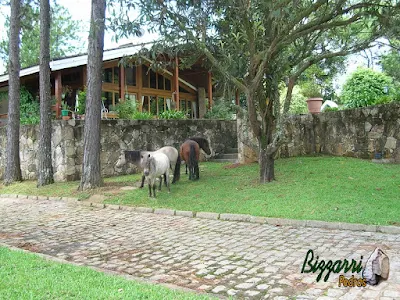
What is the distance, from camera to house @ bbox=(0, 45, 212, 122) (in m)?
16.7

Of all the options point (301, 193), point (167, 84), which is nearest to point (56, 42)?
point (167, 84)

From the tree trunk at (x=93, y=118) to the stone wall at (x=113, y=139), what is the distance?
7.77ft

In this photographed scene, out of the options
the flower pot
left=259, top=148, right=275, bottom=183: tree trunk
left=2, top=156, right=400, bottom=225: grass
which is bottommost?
left=2, top=156, right=400, bottom=225: grass

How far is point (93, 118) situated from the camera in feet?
34.9

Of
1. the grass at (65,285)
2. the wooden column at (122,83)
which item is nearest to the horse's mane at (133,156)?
the grass at (65,285)

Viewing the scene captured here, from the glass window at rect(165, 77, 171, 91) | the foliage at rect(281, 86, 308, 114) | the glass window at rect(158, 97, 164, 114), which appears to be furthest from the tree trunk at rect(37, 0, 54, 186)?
the foliage at rect(281, 86, 308, 114)

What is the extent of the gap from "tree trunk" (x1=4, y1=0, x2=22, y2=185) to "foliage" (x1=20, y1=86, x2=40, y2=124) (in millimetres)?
1400

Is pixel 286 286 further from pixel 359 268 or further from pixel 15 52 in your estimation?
pixel 15 52

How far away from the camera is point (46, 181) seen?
1211cm

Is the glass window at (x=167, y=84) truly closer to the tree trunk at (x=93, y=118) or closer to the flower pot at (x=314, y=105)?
the flower pot at (x=314, y=105)

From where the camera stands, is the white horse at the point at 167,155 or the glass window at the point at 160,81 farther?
the glass window at the point at 160,81

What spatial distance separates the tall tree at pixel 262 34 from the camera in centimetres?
783

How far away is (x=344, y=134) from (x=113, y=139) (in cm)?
752

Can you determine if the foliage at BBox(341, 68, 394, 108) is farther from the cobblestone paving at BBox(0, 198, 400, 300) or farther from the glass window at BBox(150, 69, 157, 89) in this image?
the glass window at BBox(150, 69, 157, 89)
